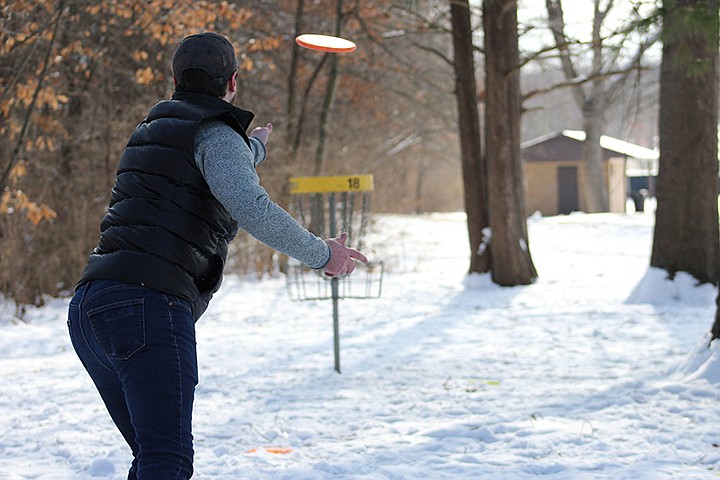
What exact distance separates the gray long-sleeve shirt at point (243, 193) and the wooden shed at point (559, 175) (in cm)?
3842

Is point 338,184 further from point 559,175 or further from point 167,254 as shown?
point 559,175

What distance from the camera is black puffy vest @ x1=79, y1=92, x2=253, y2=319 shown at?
8.96 feet

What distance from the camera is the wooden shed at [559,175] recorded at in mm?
40812

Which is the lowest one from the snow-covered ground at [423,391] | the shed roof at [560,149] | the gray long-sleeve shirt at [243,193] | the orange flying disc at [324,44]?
the snow-covered ground at [423,391]

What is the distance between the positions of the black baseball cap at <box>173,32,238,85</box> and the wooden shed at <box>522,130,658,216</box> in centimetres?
3830

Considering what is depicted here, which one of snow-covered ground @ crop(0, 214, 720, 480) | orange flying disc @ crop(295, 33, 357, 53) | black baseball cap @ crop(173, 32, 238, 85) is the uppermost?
orange flying disc @ crop(295, 33, 357, 53)

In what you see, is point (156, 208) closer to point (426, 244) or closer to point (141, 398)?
point (141, 398)

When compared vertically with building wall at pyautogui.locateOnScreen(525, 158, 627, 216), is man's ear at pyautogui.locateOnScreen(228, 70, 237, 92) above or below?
below

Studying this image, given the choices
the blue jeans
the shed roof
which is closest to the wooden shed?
the shed roof

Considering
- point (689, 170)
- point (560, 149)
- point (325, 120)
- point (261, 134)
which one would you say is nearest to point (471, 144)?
point (689, 170)

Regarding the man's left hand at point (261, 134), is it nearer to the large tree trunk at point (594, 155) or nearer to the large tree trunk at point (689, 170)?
the large tree trunk at point (689, 170)

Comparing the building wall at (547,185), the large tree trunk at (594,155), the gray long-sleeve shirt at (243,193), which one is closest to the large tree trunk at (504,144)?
the gray long-sleeve shirt at (243,193)

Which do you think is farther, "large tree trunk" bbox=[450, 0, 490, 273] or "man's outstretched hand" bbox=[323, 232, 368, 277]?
"large tree trunk" bbox=[450, 0, 490, 273]

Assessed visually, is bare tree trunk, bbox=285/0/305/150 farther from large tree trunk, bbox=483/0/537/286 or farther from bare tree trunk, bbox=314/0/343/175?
large tree trunk, bbox=483/0/537/286
